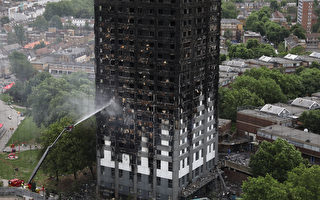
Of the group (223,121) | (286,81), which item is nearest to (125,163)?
(223,121)

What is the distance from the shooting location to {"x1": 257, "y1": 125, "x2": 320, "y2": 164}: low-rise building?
126m

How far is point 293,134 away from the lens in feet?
431

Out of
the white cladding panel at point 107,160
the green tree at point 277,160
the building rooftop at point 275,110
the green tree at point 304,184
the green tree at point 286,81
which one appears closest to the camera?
the green tree at point 304,184

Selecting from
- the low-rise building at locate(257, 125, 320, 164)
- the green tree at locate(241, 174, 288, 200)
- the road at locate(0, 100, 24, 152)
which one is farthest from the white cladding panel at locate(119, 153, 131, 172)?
the road at locate(0, 100, 24, 152)

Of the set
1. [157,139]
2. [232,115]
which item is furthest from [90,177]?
[232,115]

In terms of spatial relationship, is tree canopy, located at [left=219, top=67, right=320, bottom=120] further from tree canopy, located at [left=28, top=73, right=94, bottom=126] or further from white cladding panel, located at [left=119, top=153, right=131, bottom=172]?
white cladding panel, located at [left=119, top=153, right=131, bottom=172]

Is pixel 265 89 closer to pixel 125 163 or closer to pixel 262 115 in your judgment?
pixel 262 115

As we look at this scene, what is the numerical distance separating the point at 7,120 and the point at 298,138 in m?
84.1

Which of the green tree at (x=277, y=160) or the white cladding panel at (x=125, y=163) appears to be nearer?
the white cladding panel at (x=125, y=163)

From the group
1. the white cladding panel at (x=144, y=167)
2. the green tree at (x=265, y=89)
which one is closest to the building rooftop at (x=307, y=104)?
the green tree at (x=265, y=89)

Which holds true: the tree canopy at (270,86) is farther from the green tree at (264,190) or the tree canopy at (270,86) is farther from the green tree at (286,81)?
the green tree at (264,190)

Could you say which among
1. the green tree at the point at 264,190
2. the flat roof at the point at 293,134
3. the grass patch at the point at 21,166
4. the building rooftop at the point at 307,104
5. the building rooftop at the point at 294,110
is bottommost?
the grass patch at the point at 21,166

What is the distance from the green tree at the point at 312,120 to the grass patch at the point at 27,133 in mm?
64175

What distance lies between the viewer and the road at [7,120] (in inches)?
6107
